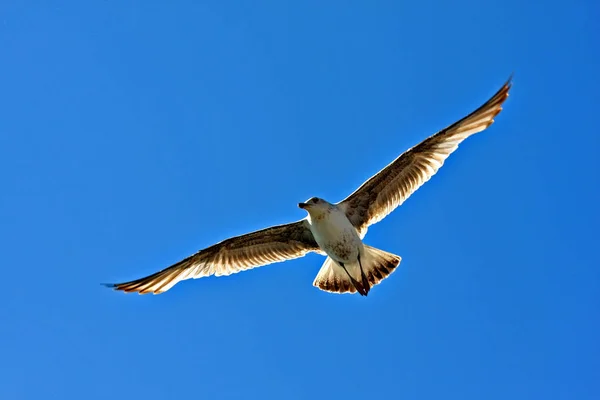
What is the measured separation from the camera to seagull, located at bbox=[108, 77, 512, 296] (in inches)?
497

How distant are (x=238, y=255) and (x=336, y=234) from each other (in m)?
1.98

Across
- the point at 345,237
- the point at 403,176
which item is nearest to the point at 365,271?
the point at 345,237

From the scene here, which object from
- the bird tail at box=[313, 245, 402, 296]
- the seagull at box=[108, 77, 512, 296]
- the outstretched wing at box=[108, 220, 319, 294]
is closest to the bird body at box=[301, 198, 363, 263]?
the seagull at box=[108, 77, 512, 296]

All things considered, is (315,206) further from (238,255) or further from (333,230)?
(238,255)

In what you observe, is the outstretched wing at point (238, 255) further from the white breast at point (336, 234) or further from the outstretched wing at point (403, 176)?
the outstretched wing at point (403, 176)

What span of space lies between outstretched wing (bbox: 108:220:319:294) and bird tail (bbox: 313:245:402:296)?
2.10ft

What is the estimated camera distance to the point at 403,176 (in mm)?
13055

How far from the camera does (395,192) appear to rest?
43.0ft

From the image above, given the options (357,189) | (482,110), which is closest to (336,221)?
(357,189)

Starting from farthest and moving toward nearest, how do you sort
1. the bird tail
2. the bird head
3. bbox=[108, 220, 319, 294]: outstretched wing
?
bbox=[108, 220, 319, 294]: outstretched wing, the bird tail, the bird head

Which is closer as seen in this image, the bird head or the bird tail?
the bird head

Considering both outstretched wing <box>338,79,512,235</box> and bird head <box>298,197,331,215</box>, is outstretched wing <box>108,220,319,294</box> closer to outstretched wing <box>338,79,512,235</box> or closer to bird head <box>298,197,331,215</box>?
bird head <box>298,197,331,215</box>

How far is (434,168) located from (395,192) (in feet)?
2.39

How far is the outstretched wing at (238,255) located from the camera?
1340 centimetres
